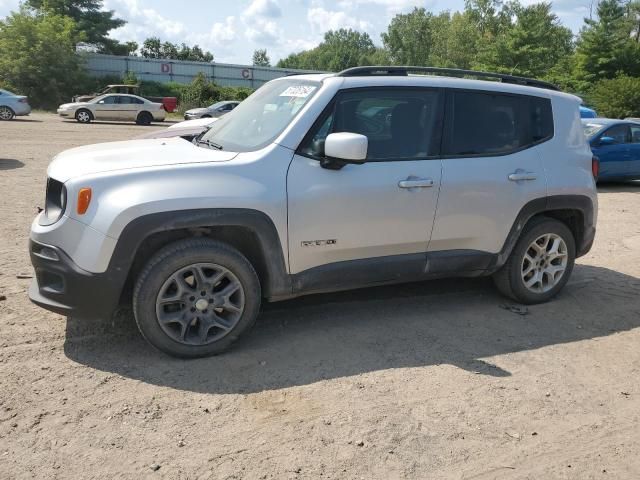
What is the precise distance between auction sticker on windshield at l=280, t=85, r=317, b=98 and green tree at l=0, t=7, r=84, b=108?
40418mm

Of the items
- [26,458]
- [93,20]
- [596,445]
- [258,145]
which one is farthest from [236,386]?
[93,20]

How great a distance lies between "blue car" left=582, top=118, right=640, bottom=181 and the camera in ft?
41.0

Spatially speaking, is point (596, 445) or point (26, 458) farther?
point (596, 445)

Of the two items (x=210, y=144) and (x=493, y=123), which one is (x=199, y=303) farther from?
(x=493, y=123)

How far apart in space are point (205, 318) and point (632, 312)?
371 centimetres

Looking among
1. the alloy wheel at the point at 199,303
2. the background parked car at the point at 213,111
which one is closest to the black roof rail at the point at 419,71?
the alloy wheel at the point at 199,303

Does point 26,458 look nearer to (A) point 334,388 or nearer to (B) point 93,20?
(A) point 334,388

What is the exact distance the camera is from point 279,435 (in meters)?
3.22

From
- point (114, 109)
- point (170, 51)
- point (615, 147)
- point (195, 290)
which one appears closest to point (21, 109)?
point (114, 109)

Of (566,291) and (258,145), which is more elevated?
(258,145)

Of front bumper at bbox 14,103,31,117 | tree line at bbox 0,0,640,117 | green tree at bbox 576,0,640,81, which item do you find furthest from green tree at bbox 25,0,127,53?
green tree at bbox 576,0,640,81

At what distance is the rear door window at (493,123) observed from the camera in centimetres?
471

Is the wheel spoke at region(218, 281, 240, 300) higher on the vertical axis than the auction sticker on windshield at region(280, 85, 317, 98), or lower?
lower

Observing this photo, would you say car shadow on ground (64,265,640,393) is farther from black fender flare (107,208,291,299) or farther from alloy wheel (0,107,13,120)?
alloy wheel (0,107,13,120)
